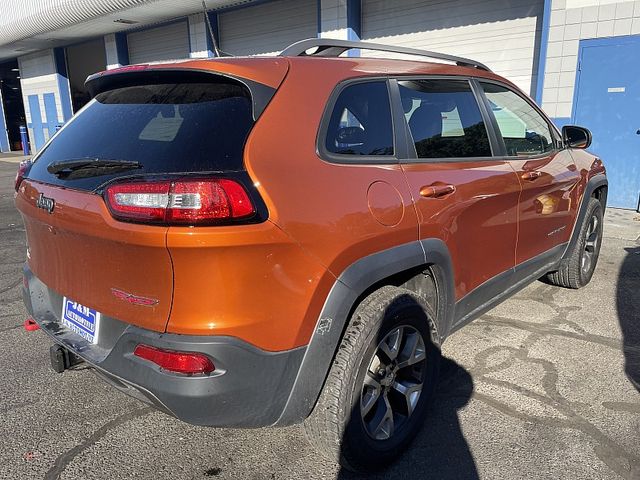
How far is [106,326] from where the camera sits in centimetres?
199

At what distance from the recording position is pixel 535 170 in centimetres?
334

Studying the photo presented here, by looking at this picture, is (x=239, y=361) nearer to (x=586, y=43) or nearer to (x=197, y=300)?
(x=197, y=300)

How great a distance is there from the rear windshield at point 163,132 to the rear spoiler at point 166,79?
0.07 ft

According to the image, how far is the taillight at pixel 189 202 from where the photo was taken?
1690 mm

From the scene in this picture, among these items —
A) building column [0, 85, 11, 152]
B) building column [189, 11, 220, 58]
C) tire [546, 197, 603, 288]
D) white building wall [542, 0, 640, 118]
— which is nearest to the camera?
tire [546, 197, 603, 288]

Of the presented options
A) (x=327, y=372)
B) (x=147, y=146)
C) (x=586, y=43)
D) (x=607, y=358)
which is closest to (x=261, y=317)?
(x=327, y=372)

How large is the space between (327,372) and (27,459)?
1545 millimetres

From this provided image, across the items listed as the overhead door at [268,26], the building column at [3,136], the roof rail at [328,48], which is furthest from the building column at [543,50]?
the building column at [3,136]

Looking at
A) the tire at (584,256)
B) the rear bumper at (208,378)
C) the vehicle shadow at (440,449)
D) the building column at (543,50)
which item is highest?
the building column at (543,50)

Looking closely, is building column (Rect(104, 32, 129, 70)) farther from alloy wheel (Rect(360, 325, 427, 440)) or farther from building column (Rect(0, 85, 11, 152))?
alloy wheel (Rect(360, 325, 427, 440))

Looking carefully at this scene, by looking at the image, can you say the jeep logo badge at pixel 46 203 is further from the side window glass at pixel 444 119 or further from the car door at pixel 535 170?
the car door at pixel 535 170

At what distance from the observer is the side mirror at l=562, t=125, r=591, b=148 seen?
408cm

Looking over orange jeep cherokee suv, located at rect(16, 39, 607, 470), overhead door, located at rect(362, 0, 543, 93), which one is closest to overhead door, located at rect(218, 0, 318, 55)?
overhead door, located at rect(362, 0, 543, 93)

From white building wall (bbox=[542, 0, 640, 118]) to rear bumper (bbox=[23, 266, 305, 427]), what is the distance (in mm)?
7894
